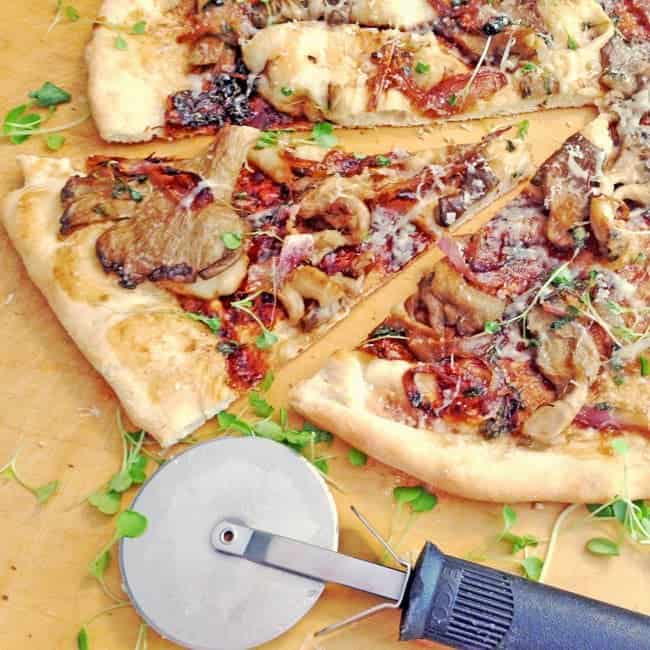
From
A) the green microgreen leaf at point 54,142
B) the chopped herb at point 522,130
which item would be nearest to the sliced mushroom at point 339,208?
the chopped herb at point 522,130

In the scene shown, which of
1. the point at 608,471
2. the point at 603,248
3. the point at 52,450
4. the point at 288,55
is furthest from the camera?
the point at 288,55

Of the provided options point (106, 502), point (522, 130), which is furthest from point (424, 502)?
point (522, 130)

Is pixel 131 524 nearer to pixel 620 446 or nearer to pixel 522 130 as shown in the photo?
pixel 620 446

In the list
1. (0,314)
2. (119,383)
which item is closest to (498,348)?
(119,383)

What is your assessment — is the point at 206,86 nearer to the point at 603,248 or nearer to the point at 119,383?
the point at 119,383

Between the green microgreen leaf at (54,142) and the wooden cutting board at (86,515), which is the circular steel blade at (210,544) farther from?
the green microgreen leaf at (54,142)

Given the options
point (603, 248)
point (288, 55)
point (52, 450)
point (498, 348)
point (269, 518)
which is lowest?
point (52, 450)

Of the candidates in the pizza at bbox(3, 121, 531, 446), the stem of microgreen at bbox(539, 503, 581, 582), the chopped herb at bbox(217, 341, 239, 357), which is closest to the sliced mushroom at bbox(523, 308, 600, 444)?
the stem of microgreen at bbox(539, 503, 581, 582)
